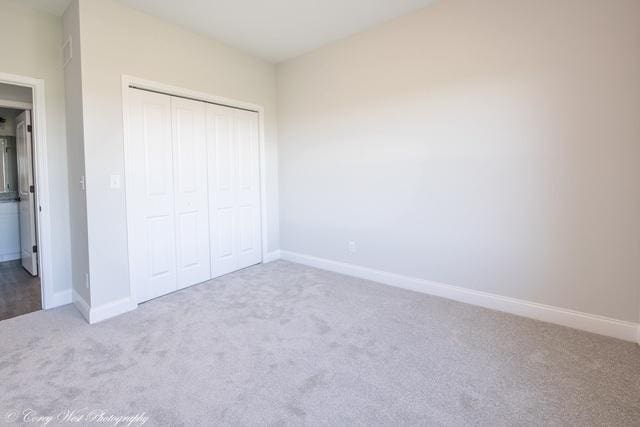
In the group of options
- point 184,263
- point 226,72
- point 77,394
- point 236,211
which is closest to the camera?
point 77,394

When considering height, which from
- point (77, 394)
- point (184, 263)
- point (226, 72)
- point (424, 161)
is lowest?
point (77, 394)

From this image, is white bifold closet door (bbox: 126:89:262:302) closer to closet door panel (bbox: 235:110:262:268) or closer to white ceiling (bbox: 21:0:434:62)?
closet door panel (bbox: 235:110:262:268)

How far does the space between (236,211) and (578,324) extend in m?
3.58

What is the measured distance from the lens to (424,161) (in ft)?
10.4

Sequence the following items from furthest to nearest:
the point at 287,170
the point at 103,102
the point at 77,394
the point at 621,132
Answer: the point at 287,170 < the point at 103,102 < the point at 621,132 < the point at 77,394

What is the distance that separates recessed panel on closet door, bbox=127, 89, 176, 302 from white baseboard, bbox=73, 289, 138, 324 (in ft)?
0.47

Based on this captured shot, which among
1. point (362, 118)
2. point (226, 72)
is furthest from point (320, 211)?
point (226, 72)

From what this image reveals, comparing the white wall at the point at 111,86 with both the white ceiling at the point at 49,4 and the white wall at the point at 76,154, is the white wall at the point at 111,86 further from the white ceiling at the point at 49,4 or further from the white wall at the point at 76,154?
the white ceiling at the point at 49,4

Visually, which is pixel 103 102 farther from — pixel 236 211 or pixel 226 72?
pixel 236 211

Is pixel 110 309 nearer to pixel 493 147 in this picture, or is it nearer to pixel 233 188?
pixel 233 188

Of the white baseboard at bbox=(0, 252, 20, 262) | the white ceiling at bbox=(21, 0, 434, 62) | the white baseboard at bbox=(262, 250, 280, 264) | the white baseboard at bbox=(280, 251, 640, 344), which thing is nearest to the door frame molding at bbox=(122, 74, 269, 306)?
the white baseboard at bbox=(262, 250, 280, 264)

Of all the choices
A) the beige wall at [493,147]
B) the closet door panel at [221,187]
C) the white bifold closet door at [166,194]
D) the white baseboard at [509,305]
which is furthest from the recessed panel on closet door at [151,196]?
the white baseboard at [509,305]

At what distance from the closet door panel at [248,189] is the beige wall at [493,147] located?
0.89 m

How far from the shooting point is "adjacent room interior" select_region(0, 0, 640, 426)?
6.14 feet
